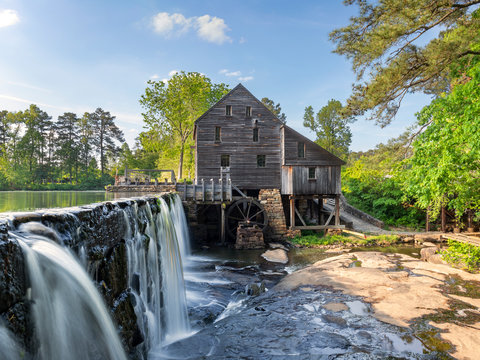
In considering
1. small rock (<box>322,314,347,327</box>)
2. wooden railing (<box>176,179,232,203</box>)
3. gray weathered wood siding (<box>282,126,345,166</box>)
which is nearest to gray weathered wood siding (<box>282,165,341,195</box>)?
gray weathered wood siding (<box>282,126,345,166</box>)

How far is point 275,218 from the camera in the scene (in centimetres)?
1867

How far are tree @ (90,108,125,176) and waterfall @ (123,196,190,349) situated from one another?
213 ft

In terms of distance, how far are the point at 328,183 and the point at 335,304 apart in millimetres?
12737

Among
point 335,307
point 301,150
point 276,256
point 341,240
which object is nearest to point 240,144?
point 301,150

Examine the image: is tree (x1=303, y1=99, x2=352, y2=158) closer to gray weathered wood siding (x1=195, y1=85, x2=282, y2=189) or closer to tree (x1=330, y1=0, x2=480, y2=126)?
gray weathered wood siding (x1=195, y1=85, x2=282, y2=189)

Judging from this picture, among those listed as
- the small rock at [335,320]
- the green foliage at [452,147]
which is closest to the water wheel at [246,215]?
the green foliage at [452,147]

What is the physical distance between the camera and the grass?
17.1m

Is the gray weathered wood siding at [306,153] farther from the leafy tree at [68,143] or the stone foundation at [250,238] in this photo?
the leafy tree at [68,143]

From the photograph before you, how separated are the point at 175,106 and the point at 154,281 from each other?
25.7 metres

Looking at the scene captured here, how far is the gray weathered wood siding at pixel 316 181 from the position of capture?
62.0 feet

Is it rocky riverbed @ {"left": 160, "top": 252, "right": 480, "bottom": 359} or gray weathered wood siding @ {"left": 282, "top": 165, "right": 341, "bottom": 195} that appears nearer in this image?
rocky riverbed @ {"left": 160, "top": 252, "right": 480, "bottom": 359}

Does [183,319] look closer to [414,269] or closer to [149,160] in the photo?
[414,269]

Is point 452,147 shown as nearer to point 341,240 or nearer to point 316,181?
point 341,240

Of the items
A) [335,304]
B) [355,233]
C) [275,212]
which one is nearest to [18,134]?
[275,212]
